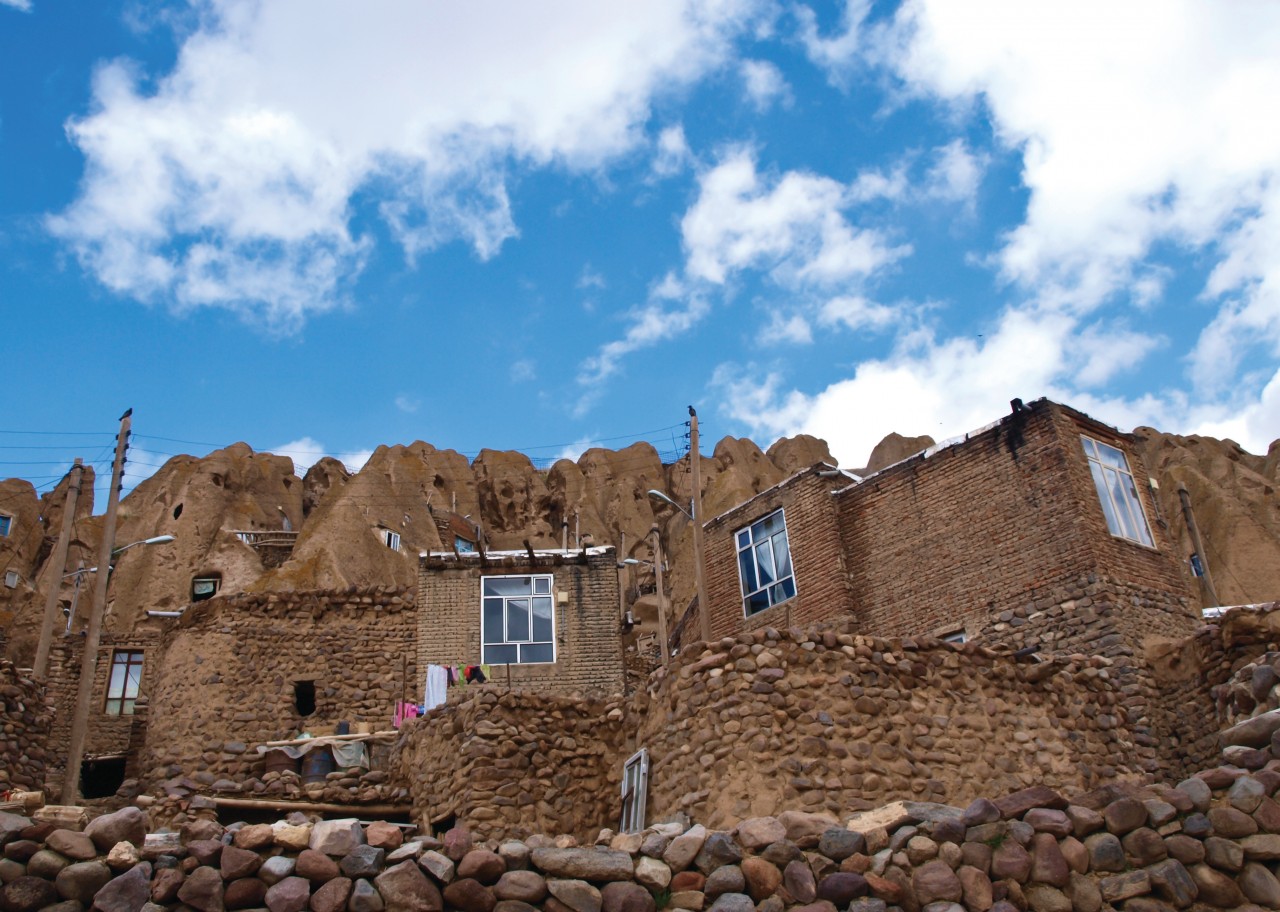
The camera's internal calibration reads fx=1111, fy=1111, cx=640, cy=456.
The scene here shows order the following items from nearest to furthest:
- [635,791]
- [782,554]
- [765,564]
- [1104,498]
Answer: [635,791] < [1104,498] < [782,554] < [765,564]

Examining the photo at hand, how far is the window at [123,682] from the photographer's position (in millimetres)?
31750

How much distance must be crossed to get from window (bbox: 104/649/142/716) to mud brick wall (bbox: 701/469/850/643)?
17.8 metres

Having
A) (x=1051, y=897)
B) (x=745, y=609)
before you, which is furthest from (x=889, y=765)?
(x=745, y=609)

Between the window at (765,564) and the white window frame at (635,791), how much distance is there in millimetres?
8966

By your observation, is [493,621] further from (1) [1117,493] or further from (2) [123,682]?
(2) [123,682]

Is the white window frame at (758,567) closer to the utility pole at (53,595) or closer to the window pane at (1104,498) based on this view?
the window pane at (1104,498)

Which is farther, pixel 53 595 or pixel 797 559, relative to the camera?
pixel 53 595

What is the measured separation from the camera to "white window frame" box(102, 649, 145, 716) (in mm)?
31734

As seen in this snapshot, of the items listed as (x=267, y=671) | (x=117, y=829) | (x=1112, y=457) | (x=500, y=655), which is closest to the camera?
(x=117, y=829)

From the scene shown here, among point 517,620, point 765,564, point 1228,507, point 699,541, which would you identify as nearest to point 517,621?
point 517,620

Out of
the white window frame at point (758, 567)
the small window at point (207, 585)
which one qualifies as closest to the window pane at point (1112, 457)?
the white window frame at point (758, 567)

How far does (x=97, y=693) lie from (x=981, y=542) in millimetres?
24926

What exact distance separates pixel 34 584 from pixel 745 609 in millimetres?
42977

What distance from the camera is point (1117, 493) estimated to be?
826 inches
